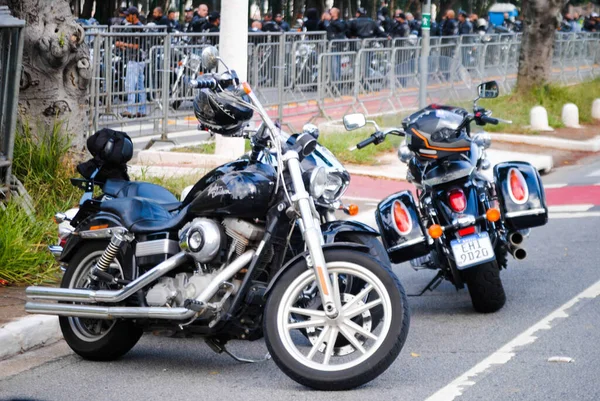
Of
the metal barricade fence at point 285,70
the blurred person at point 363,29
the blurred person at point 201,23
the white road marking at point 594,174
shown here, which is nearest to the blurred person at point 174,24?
the blurred person at point 201,23

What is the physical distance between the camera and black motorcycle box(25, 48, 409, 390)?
18.2ft

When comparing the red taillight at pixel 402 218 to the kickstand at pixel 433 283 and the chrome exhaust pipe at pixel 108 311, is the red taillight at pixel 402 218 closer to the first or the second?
the kickstand at pixel 433 283

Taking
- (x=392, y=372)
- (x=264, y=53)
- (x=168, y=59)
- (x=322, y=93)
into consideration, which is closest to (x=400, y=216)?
(x=392, y=372)

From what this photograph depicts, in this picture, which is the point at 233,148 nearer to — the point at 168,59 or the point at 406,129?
the point at 168,59

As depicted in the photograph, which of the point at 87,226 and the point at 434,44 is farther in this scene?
the point at 434,44

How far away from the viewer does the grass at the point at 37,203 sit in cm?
793

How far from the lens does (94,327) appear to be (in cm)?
642

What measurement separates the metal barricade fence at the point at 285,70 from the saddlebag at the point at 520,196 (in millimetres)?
4841

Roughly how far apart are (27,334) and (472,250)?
2768 millimetres

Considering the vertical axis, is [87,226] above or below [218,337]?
above

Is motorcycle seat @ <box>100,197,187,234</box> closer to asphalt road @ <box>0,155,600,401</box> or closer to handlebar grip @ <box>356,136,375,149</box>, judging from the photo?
asphalt road @ <box>0,155,600,401</box>

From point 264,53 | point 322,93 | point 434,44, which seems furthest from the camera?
point 434,44

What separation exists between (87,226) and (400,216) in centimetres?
208

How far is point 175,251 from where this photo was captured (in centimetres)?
616
